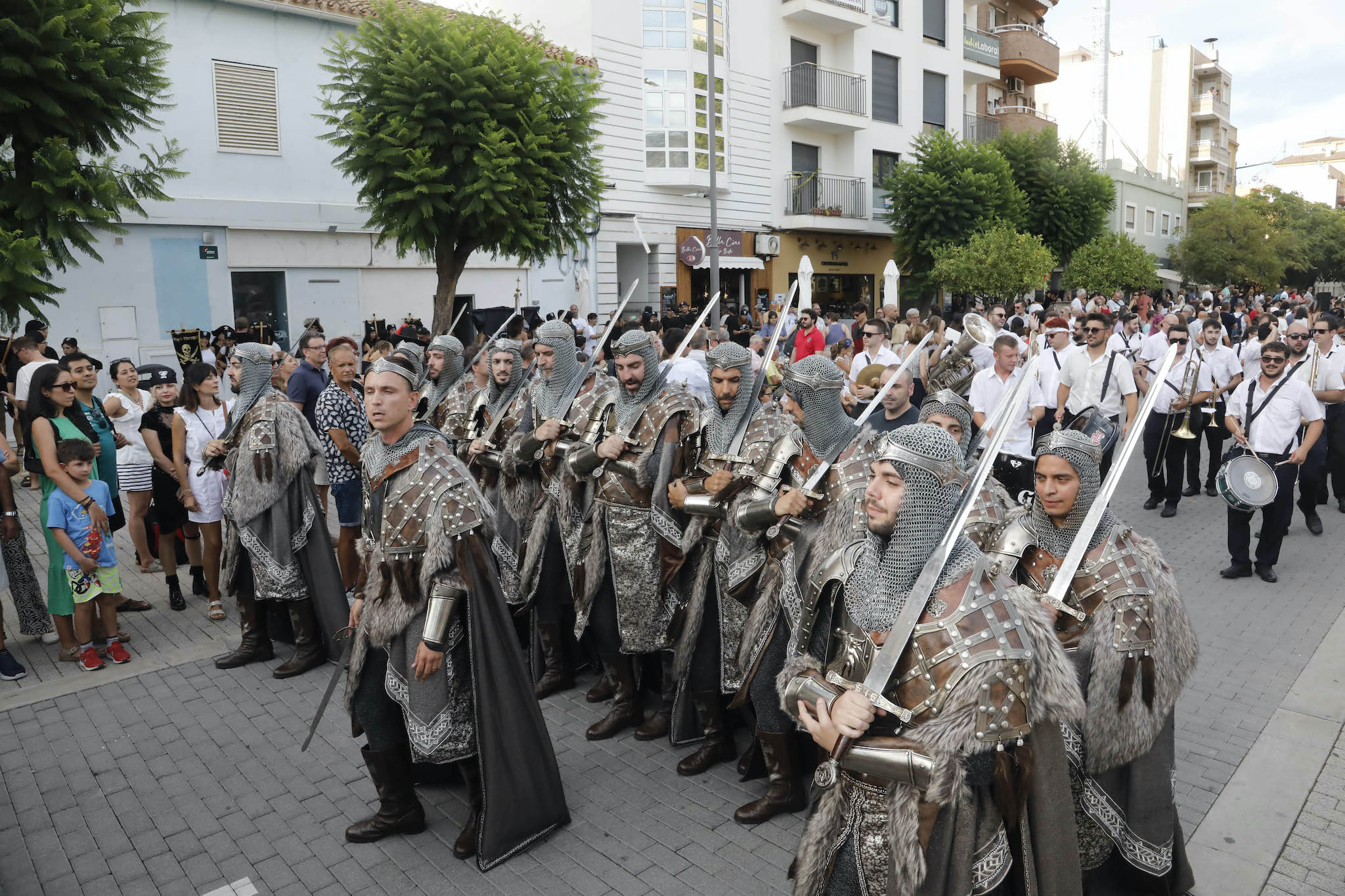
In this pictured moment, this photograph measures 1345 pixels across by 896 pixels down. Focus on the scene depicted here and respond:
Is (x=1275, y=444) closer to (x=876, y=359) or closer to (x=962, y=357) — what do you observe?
(x=962, y=357)

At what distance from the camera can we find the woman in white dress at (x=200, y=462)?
6926 millimetres

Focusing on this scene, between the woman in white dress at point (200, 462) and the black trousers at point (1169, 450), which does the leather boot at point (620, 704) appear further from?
the black trousers at point (1169, 450)

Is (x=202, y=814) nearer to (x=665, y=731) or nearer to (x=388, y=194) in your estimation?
(x=665, y=731)

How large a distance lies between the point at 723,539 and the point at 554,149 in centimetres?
1159

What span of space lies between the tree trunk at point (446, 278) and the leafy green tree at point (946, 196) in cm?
1595

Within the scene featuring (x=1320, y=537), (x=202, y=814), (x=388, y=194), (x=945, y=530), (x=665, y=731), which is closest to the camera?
(x=945, y=530)

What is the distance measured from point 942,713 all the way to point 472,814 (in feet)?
8.27

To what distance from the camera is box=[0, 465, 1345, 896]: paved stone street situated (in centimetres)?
405

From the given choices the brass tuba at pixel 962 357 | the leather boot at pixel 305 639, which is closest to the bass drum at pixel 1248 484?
the brass tuba at pixel 962 357

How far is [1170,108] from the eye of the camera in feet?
187

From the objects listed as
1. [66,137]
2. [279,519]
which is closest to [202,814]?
[279,519]

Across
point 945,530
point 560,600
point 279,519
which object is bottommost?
point 560,600

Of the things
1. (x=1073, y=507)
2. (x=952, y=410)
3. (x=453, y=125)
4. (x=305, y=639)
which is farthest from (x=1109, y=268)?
(x=1073, y=507)

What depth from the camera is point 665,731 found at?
5.32 meters
